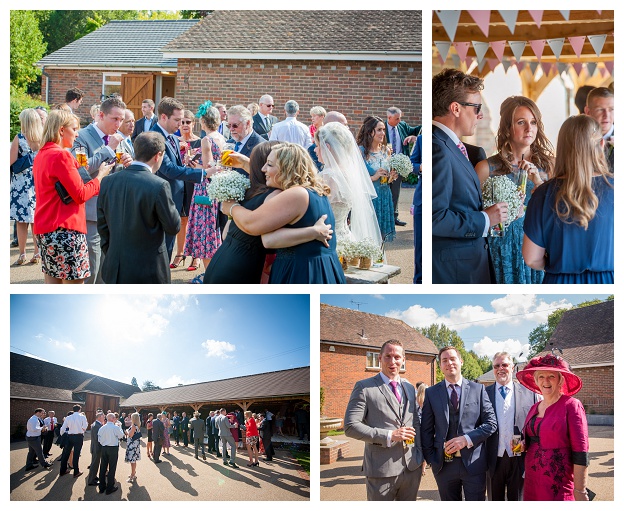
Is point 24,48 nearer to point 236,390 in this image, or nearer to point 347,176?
point 347,176

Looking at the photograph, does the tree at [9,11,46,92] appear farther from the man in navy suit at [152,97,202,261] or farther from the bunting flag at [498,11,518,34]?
the bunting flag at [498,11,518,34]

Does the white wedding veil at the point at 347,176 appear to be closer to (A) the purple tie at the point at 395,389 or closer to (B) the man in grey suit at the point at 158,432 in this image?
(A) the purple tie at the point at 395,389

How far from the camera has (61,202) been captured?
16.0 feet

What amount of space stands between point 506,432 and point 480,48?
8.87 feet

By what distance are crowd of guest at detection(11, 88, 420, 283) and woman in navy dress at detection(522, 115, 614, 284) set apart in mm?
1213

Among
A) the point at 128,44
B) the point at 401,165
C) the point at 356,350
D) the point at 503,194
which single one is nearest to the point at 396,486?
the point at 356,350

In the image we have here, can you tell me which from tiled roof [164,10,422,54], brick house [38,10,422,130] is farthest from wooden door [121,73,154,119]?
tiled roof [164,10,422,54]

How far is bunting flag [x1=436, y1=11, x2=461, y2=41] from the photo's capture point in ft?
16.1

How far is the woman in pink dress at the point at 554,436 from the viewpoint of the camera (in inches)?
174

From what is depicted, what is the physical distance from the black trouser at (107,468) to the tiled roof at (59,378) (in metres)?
0.39

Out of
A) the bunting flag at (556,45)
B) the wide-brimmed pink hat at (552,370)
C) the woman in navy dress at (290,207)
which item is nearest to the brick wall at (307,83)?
the bunting flag at (556,45)

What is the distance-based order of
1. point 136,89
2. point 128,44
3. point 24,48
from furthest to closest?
1. point 136,89
2. point 128,44
3. point 24,48

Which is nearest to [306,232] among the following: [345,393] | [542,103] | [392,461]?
[345,393]
